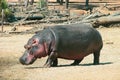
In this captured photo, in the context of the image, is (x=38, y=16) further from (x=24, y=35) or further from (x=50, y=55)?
(x=50, y=55)

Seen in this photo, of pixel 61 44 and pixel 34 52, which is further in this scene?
pixel 61 44

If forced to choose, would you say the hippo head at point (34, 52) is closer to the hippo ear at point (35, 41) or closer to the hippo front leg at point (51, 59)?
the hippo ear at point (35, 41)

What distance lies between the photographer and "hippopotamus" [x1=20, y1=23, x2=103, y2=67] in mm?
12586

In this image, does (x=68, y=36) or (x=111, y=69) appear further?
(x=68, y=36)

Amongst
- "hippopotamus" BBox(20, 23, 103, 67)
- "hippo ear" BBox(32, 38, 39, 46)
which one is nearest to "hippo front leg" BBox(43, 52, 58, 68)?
"hippopotamus" BBox(20, 23, 103, 67)

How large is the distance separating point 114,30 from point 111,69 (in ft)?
44.5

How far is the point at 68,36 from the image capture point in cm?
1277

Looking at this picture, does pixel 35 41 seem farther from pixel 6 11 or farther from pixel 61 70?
pixel 6 11

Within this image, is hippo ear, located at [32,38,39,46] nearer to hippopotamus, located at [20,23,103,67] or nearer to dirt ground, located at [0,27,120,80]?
hippopotamus, located at [20,23,103,67]

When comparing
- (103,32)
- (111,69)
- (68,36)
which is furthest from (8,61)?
(103,32)

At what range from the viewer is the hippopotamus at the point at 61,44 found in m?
12.6

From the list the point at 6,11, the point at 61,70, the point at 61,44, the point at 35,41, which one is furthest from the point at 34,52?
the point at 6,11

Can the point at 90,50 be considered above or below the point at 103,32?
above

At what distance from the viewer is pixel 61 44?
12672 mm
